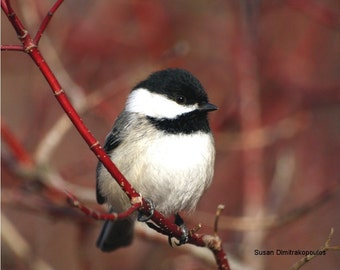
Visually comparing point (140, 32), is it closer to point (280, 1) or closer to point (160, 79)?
point (280, 1)

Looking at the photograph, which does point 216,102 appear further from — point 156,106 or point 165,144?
point 165,144

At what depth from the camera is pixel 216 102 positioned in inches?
175

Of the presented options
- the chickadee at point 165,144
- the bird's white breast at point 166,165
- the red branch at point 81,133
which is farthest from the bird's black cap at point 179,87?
the red branch at point 81,133

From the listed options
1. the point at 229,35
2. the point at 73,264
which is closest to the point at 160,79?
the point at 229,35

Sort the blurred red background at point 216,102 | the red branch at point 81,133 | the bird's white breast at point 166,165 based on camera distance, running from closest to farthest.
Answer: the red branch at point 81,133 → the bird's white breast at point 166,165 → the blurred red background at point 216,102

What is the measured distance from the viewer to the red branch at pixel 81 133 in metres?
1.76

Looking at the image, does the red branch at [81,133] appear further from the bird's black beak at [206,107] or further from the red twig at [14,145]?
the red twig at [14,145]

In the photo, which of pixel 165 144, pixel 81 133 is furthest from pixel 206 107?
pixel 81 133

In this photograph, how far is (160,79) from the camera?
115 inches

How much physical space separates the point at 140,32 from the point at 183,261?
2.02 meters

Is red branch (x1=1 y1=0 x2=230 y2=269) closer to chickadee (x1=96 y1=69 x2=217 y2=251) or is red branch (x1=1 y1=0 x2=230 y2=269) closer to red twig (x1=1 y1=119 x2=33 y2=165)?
chickadee (x1=96 y1=69 x2=217 y2=251)

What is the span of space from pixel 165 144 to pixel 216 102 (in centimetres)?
177

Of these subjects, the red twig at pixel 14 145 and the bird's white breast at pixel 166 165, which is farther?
the red twig at pixel 14 145

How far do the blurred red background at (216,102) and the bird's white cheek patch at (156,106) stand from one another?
67cm
